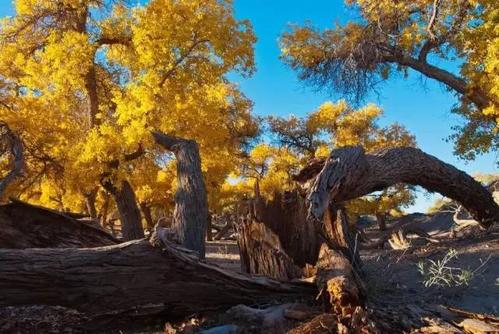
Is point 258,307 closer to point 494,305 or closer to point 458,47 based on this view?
point 494,305

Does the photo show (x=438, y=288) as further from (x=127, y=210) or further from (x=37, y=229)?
(x=127, y=210)

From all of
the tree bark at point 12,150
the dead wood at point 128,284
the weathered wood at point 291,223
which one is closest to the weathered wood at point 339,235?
the weathered wood at point 291,223

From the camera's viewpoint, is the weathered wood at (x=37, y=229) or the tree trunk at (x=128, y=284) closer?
the tree trunk at (x=128, y=284)

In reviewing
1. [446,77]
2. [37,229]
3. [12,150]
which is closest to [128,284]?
[37,229]

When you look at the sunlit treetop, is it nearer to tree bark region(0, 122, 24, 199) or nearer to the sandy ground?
tree bark region(0, 122, 24, 199)

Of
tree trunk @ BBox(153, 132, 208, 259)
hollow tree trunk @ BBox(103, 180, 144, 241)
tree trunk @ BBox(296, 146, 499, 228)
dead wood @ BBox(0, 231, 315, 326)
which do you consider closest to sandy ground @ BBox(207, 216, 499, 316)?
dead wood @ BBox(0, 231, 315, 326)

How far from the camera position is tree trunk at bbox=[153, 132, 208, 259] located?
7.62 metres

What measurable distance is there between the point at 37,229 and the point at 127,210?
8478mm

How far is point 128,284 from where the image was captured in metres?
4.14

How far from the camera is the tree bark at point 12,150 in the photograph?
9.94 m

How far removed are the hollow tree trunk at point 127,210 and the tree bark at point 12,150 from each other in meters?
2.73

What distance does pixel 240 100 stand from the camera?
2567 centimetres

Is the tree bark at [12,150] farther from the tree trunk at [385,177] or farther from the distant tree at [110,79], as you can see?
the tree trunk at [385,177]

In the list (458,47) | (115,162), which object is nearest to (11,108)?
(115,162)
